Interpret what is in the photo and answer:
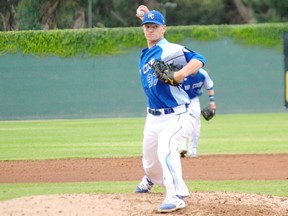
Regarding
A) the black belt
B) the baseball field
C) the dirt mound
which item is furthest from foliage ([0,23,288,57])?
the black belt

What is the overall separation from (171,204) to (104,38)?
2524 centimetres

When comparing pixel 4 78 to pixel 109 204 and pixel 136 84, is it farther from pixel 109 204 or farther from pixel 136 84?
pixel 109 204

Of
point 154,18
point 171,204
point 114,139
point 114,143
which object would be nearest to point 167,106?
point 154,18

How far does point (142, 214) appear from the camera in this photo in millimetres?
8180

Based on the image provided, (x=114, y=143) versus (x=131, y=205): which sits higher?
(x=131, y=205)

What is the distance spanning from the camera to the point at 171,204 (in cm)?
820

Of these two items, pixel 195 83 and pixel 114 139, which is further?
pixel 114 139

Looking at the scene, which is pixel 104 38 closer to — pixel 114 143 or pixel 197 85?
pixel 114 143

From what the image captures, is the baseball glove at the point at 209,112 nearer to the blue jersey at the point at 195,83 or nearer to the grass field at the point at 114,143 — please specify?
the blue jersey at the point at 195,83

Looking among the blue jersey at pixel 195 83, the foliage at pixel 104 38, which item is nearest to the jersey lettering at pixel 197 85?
the blue jersey at pixel 195 83

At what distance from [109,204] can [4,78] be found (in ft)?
80.3

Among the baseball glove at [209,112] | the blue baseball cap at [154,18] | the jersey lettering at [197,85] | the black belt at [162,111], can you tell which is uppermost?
the blue baseball cap at [154,18]

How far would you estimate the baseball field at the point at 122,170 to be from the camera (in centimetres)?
859

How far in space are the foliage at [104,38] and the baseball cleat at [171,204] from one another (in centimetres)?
2477
